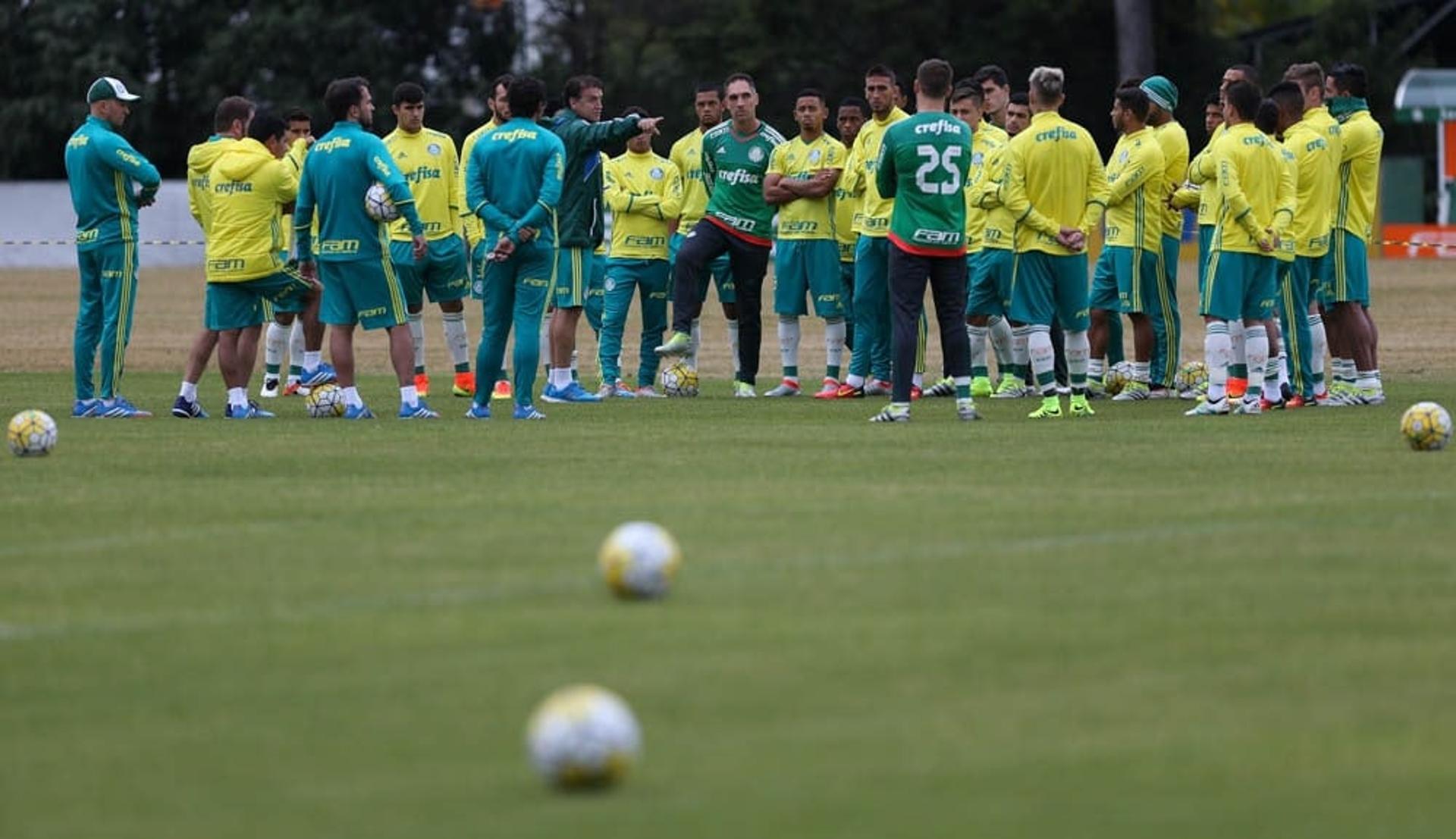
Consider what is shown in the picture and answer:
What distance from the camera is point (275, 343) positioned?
2097 centimetres

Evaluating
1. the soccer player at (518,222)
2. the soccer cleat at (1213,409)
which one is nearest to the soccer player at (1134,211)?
the soccer cleat at (1213,409)

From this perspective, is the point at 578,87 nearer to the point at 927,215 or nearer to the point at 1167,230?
the point at 927,215

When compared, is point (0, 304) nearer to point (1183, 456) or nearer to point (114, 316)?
point (114, 316)

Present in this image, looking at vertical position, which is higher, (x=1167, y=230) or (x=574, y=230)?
(x=574, y=230)

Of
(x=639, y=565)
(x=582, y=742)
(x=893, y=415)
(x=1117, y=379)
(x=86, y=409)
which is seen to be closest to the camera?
(x=582, y=742)

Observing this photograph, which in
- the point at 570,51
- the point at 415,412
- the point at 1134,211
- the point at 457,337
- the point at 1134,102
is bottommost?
the point at 415,412

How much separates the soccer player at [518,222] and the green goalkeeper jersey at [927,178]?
241 centimetres

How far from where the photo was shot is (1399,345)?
88.7 ft

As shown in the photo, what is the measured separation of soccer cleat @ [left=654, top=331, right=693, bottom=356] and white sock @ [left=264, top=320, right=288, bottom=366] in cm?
326

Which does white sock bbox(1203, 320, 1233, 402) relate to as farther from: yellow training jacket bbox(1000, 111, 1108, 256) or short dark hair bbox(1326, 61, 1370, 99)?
short dark hair bbox(1326, 61, 1370, 99)

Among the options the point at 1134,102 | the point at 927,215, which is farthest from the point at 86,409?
the point at 1134,102

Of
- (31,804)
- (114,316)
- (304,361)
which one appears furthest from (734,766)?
(304,361)

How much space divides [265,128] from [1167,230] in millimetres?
7016

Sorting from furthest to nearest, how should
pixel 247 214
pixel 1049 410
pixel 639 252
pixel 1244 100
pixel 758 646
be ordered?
pixel 639 252 → pixel 247 214 → pixel 1049 410 → pixel 1244 100 → pixel 758 646
